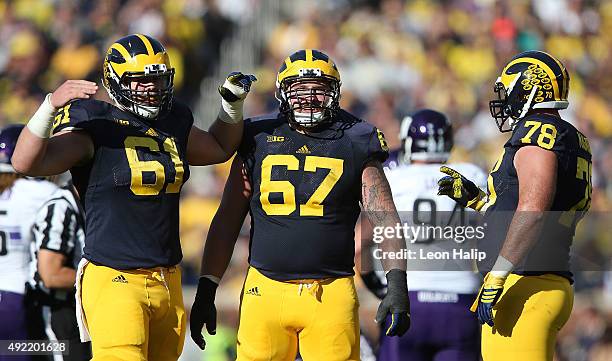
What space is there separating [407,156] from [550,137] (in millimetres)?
2010

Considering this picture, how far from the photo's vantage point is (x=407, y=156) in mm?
7363

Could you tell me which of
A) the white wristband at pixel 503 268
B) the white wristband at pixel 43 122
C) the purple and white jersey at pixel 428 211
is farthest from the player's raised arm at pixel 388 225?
the white wristband at pixel 43 122

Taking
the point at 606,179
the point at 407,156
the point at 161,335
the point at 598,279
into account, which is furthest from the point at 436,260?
the point at 606,179

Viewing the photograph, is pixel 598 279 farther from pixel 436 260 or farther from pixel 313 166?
pixel 313 166

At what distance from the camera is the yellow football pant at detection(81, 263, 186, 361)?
5.27 m

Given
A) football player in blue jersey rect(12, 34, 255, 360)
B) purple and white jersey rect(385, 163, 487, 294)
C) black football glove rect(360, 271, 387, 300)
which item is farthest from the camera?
black football glove rect(360, 271, 387, 300)

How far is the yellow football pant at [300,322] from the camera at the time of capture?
17.5 ft

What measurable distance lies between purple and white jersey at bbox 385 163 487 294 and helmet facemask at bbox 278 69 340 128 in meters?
1.51

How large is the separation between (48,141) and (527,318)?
2.46 meters

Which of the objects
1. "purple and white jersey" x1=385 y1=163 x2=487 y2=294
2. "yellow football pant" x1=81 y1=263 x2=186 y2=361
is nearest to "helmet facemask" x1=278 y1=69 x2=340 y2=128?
"yellow football pant" x1=81 y1=263 x2=186 y2=361

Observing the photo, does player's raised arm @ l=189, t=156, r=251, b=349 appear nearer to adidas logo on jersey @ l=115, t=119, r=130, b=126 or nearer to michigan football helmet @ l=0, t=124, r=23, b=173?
adidas logo on jersey @ l=115, t=119, r=130, b=126

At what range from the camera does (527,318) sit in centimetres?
544

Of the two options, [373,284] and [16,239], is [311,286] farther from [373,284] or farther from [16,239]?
[16,239]

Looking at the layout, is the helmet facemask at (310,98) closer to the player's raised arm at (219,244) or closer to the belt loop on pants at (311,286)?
the player's raised arm at (219,244)
